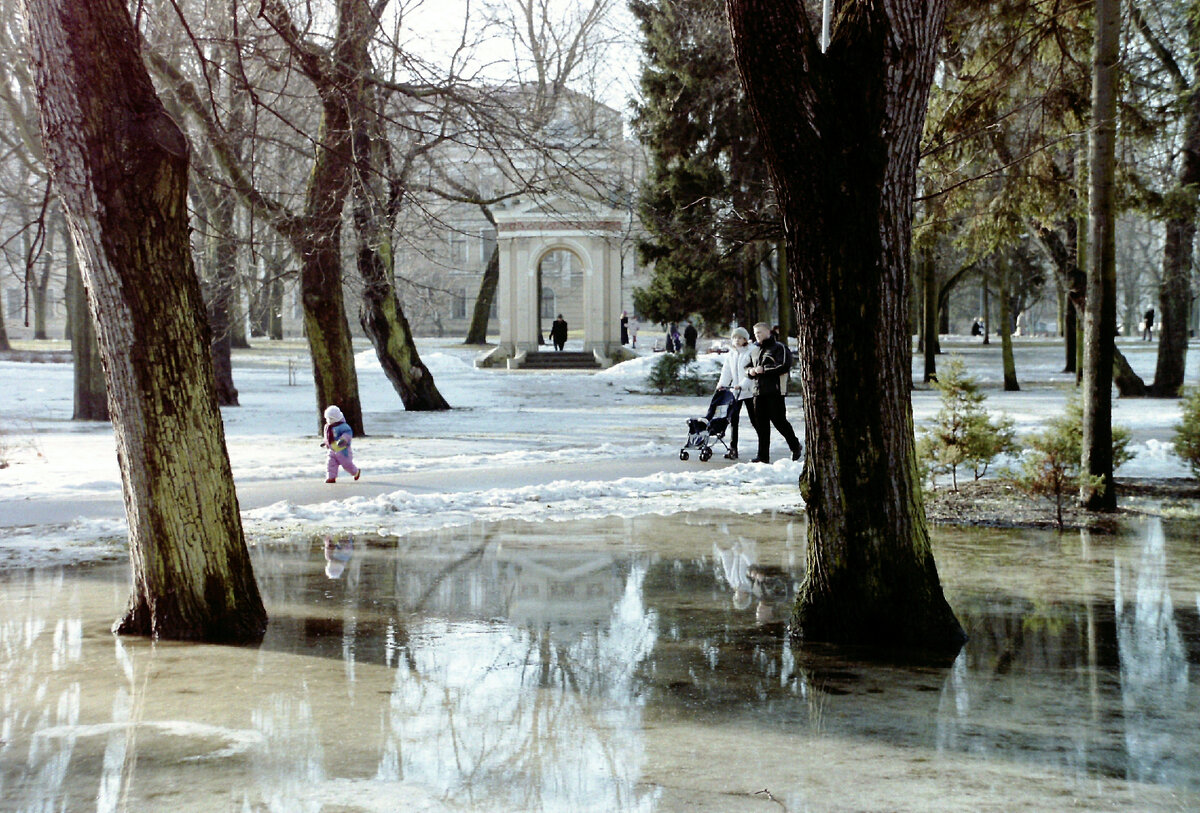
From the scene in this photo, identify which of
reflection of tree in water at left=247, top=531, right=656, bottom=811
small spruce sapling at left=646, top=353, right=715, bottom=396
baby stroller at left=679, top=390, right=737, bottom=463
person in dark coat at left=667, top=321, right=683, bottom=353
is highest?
person in dark coat at left=667, top=321, right=683, bottom=353

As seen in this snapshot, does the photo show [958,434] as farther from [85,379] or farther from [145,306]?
[85,379]

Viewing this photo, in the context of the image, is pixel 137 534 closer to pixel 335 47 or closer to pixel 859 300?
A: pixel 859 300

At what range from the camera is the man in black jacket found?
14125mm

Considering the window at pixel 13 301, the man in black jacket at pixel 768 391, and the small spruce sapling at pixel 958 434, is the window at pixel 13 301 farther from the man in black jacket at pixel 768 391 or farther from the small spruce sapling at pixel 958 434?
the small spruce sapling at pixel 958 434

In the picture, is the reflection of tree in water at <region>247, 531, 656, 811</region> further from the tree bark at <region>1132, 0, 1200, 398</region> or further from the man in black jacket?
the tree bark at <region>1132, 0, 1200, 398</region>

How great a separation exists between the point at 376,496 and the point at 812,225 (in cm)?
659

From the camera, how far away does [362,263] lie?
20.4 meters

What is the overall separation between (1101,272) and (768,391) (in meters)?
4.45

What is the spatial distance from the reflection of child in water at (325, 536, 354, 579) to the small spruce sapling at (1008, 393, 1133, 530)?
585 cm

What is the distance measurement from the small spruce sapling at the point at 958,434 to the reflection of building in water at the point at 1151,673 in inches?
120

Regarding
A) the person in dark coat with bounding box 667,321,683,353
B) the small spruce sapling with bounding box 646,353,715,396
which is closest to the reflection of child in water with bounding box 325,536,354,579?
the small spruce sapling with bounding box 646,353,715,396

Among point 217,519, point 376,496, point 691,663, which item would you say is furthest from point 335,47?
point 691,663

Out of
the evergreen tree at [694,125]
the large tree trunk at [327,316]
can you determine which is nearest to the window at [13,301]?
the evergreen tree at [694,125]

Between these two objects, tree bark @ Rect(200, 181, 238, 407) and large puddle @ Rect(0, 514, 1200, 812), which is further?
tree bark @ Rect(200, 181, 238, 407)
